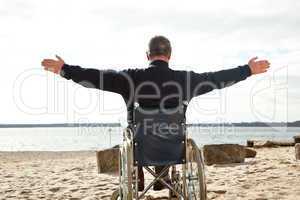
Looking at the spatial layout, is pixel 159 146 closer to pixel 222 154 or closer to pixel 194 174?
pixel 194 174

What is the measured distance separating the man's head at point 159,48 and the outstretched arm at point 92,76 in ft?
1.00

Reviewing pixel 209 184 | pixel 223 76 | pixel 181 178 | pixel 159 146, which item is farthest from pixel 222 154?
pixel 159 146

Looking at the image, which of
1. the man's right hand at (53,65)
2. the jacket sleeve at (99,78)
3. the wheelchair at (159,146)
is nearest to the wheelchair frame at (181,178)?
the wheelchair at (159,146)

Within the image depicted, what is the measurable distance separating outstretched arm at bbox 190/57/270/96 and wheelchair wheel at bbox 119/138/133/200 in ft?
2.48

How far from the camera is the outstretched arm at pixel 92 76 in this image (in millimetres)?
3951

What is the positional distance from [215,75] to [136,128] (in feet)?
2.70

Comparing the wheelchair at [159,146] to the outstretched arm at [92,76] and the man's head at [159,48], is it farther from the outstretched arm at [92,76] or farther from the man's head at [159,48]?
the man's head at [159,48]

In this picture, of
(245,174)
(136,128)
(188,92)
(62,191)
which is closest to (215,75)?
(188,92)

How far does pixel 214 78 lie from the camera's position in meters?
4.21

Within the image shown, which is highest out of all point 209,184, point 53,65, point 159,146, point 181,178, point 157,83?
point 53,65

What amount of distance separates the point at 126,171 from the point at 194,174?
2.19 feet

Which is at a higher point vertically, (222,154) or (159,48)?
(159,48)

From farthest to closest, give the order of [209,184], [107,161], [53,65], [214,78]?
[107,161] → [209,184] → [214,78] → [53,65]

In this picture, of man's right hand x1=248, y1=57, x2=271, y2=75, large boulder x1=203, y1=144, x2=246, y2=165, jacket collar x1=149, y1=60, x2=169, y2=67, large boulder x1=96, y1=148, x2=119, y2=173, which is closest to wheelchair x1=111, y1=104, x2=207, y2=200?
jacket collar x1=149, y1=60, x2=169, y2=67
